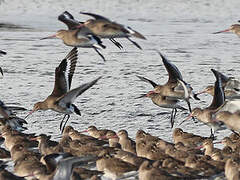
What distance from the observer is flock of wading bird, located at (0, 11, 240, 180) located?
8.79m

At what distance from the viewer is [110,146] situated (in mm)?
10938

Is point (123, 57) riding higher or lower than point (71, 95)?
lower

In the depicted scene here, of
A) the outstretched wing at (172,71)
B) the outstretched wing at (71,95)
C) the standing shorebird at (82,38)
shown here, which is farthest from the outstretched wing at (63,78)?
the outstretched wing at (172,71)

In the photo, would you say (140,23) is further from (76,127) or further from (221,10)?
(76,127)

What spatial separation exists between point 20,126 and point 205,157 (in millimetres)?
3902

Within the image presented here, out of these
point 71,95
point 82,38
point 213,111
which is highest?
point 82,38

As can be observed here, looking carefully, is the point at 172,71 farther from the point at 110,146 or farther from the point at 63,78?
the point at 110,146

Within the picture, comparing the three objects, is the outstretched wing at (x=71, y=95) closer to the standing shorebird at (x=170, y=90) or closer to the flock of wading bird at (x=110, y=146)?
the flock of wading bird at (x=110, y=146)

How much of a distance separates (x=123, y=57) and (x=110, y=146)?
31.0 ft

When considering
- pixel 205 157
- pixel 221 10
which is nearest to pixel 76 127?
pixel 205 157

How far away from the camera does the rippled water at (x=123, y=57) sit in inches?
536

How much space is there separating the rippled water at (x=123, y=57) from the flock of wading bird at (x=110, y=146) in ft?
2.62

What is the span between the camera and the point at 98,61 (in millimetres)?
19578

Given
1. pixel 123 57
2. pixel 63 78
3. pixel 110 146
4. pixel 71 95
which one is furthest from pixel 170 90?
pixel 123 57
